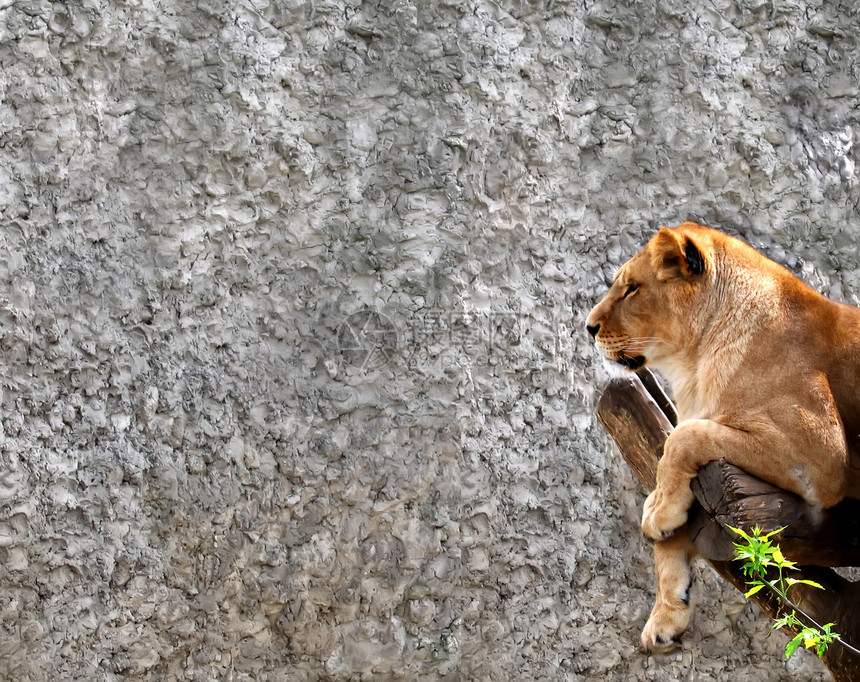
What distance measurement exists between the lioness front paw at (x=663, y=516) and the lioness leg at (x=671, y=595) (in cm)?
8

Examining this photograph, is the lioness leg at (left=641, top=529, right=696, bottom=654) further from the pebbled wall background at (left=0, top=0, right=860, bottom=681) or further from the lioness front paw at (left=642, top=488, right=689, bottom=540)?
the pebbled wall background at (left=0, top=0, right=860, bottom=681)

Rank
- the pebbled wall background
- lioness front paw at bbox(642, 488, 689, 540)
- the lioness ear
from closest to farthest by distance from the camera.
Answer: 1. lioness front paw at bbox(642, 488, 689, 540)
2. the lioness ear
3. the pebbled wall background

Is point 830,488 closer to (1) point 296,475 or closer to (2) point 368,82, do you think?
(1) point 296,475

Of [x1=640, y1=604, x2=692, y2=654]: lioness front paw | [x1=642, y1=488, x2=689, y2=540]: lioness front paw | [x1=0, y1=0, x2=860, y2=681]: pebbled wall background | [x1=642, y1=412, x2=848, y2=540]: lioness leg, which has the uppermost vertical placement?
[x1=642, y1=412, x2=848, y2=540]: lioness leg

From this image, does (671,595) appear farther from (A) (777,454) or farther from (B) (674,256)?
(B) (674,256)

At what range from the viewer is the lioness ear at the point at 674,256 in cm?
278

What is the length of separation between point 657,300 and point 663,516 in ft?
2.24

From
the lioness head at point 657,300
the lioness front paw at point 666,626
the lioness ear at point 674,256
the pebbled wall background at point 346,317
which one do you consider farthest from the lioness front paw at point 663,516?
the pebbled wall background at point 346,317

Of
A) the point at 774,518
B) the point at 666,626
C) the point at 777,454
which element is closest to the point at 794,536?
the point at 774,518

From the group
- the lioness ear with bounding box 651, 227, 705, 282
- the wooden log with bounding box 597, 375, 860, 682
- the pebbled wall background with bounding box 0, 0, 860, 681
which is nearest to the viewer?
the wooden log with bounding box 597, 375, 860, 682

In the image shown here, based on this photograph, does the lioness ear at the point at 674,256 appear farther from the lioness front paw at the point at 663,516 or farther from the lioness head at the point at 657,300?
the lioness front paw at the point at 663,516

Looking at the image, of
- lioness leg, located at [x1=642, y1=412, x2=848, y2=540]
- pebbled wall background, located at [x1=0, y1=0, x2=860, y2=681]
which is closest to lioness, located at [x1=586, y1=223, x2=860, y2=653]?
lioness leg, located at [x1=642, y1=412, x2=848, y2=540]

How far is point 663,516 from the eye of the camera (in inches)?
99.2

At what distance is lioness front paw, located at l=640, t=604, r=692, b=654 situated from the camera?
2561mm
